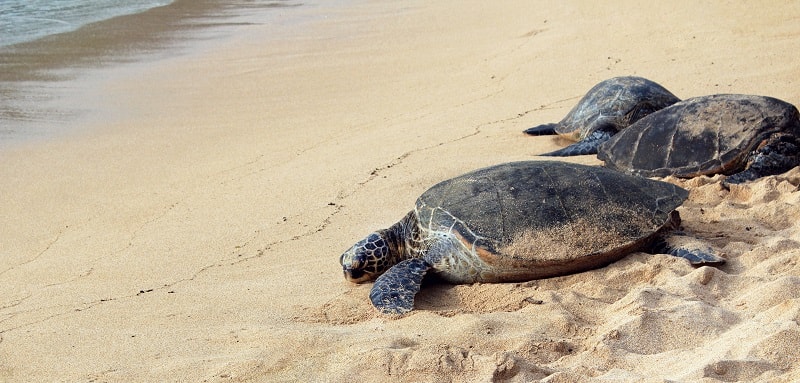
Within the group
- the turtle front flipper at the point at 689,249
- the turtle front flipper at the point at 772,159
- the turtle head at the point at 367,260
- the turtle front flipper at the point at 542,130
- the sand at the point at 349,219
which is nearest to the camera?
the sand at the point at 349,219

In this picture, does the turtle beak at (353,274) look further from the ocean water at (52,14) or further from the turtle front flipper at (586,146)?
the ocean water at (52,14)

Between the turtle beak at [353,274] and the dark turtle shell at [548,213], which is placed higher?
the dark turtle shell at [548,213]

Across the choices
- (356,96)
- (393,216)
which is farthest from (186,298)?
(356,96)

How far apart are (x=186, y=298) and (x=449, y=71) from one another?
20.9ft

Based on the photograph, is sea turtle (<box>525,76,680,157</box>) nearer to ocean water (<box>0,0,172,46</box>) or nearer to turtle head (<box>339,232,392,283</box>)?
turtle head (<box>339,232,392,283</box>)

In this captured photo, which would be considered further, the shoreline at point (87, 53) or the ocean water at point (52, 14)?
the ocean water at point (52, 14)

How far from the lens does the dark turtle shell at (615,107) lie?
6953mm

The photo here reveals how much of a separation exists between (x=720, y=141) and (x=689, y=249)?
5.25ft

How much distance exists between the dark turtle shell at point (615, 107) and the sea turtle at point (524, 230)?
8.07 ft

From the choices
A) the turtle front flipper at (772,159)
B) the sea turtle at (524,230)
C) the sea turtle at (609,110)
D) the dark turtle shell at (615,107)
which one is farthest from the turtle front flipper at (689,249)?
the dark turtle shell at (615,107)

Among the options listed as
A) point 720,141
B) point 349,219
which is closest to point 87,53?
point 349,219

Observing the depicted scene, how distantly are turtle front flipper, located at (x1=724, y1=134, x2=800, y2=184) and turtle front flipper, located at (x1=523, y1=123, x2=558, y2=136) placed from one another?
216cm

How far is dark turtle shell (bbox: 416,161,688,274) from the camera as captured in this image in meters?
4.11

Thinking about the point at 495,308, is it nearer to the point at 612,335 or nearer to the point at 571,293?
the point at 571,293
